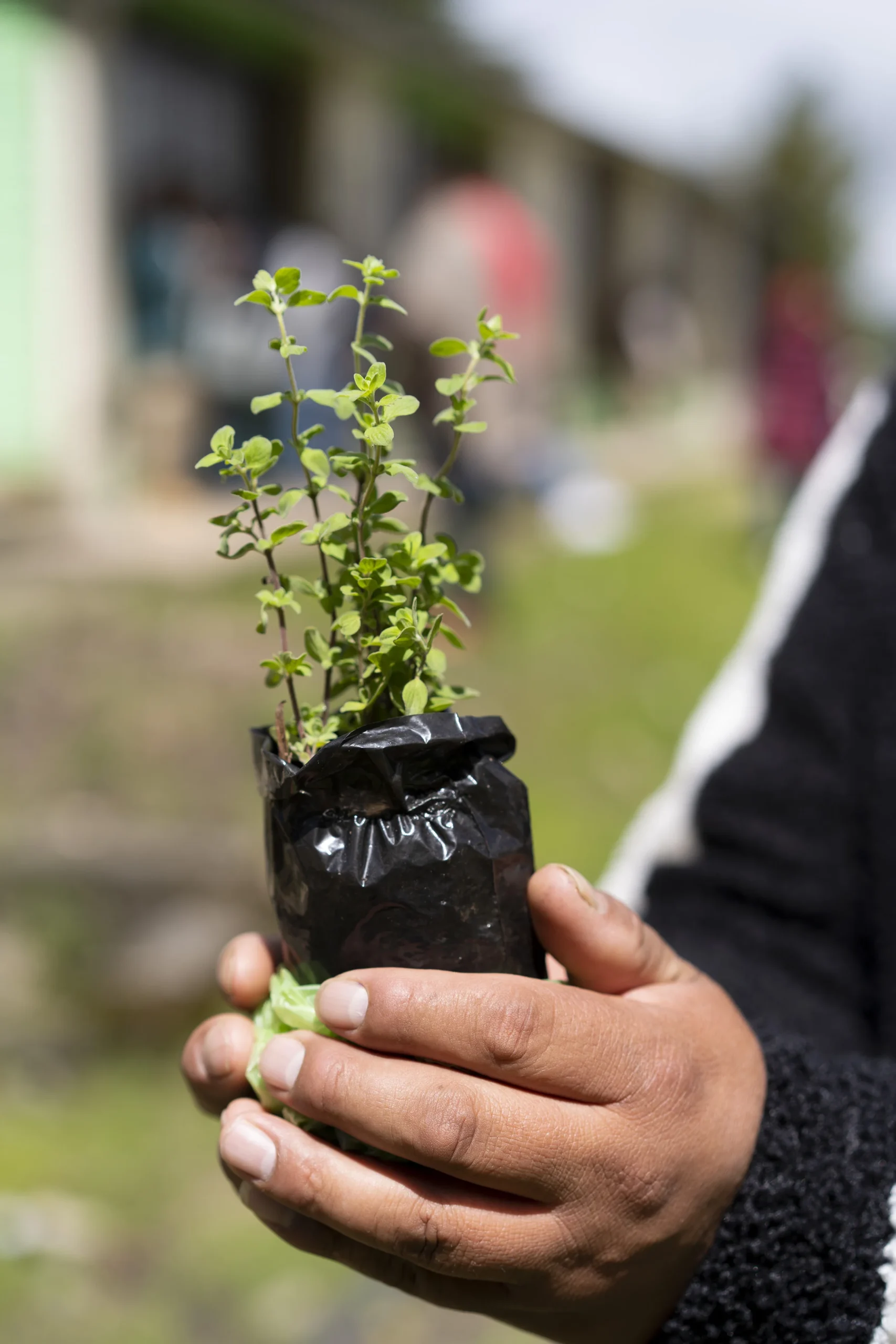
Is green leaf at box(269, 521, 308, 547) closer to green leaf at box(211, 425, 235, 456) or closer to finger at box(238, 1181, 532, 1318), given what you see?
green leaf at box(211, 425, 235, 456)

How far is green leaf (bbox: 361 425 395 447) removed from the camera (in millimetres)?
971

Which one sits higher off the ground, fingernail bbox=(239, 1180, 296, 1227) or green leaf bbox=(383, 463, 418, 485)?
green leaf bbox=(383, 463, 418, 485)

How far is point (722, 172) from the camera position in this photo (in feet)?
77.9

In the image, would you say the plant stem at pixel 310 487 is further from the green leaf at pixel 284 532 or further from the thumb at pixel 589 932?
the thumb at pixel 589 932

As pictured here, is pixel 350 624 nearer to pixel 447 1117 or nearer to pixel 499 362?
pixel 499 362

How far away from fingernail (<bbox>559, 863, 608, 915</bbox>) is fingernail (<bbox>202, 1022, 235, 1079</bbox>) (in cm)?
37

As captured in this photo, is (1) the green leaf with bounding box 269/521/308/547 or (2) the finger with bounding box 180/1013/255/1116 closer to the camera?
(1) the green leaf with bounding box 269/521/308/547

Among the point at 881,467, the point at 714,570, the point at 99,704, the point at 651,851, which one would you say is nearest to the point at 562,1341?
the point at 651,851

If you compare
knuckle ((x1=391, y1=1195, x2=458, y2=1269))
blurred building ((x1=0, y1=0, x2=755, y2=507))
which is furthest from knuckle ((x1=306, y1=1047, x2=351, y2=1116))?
blurred building ((x1=0, y1=0, x2=755, y2=507))

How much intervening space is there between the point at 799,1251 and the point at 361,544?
2.56 feet

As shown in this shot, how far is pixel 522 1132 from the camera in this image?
3.23 feet

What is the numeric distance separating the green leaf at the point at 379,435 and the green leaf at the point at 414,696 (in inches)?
8.0

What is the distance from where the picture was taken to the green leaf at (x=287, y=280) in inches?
38.9

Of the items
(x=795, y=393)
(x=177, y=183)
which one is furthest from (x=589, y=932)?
(x=177, y=183)
